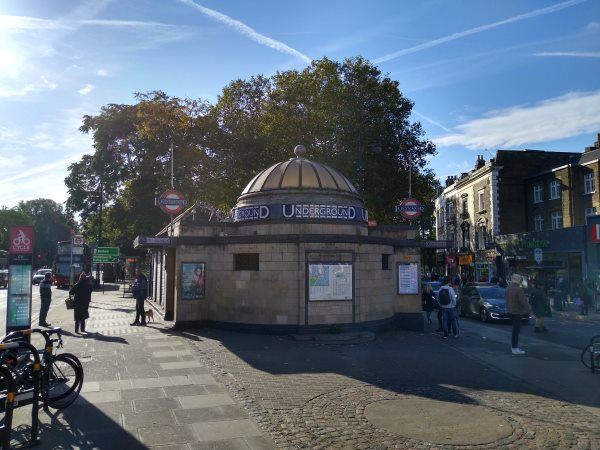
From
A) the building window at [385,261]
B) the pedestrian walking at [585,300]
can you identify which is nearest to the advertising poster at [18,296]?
the building window at [385,261]

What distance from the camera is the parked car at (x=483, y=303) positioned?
59.5 ft

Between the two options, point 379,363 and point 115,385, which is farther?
point 379,363

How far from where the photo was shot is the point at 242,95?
30.7 meters

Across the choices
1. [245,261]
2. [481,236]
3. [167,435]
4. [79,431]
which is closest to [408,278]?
[245,261]

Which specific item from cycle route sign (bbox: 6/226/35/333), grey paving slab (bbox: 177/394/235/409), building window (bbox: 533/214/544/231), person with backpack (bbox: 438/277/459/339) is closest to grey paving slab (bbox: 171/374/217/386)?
grey paving slab (bbox: 177/394/235/409)

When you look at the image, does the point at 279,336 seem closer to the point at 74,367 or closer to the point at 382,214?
the point at 74,367

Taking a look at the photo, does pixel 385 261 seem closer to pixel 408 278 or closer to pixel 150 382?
pixel 408 278

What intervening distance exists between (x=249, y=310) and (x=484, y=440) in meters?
9.03

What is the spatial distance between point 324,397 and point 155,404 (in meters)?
2.61

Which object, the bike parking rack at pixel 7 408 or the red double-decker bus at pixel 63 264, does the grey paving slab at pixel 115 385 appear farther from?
the red double-decker bus at pixel 63 264

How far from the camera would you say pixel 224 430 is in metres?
6.11

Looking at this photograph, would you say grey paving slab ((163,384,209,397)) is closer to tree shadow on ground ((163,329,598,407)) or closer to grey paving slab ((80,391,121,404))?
grey paving slab ((80,391,121,404))

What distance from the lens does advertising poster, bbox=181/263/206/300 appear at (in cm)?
1478

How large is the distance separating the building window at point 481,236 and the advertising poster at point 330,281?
3301 cm
